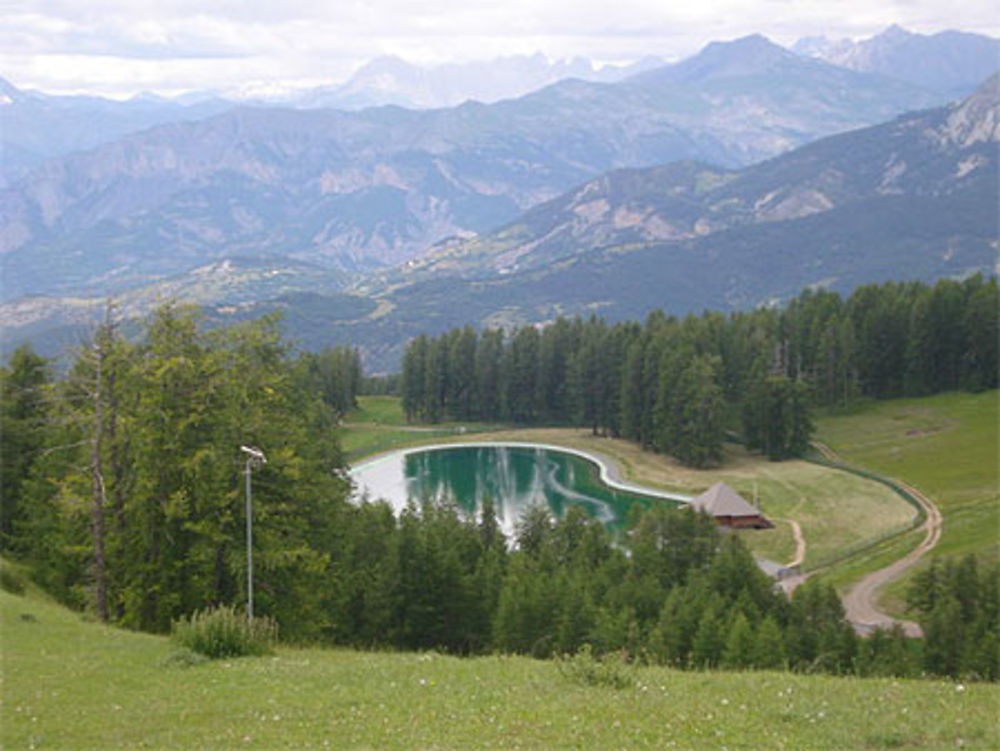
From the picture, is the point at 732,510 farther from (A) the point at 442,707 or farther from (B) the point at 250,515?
(A) the point at 442,707

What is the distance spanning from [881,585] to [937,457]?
4295 cm

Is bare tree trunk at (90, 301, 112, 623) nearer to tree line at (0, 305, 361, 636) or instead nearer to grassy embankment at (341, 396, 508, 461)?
tree line at (0, 305, 361, 636)

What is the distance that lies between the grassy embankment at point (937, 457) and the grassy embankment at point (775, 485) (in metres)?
4.30

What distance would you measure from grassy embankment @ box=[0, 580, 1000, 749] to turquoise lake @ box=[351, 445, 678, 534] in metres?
69.4

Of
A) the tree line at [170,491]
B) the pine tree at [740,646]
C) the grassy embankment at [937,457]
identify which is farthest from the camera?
the grassy embankment at [937,457]

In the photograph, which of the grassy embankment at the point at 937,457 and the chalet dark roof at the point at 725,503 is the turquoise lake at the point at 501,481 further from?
the grassy embankment at the point at 937,457

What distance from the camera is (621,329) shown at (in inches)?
5433

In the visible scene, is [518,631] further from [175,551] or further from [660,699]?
[660,699]

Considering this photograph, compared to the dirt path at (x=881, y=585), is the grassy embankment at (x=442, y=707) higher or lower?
higher

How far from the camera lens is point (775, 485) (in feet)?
330

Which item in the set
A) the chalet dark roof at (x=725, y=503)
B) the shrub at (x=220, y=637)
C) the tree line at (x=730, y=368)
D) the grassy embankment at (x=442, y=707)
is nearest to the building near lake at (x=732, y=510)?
the chalet dark roof at (x=725, y=503)

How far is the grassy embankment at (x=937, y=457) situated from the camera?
73.1 metres

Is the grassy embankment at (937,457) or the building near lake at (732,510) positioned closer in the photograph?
the grassy embankment at (937,457)

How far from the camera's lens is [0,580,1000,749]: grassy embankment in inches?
650
